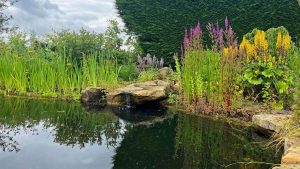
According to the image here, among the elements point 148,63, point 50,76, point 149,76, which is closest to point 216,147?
point 149,76

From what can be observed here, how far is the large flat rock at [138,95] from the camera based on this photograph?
25.7ft

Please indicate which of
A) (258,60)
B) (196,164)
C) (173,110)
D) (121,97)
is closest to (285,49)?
(258,60)

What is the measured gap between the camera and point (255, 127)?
5621mm

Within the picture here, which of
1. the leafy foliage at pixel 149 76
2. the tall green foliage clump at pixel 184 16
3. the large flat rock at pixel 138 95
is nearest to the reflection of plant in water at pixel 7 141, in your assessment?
the large flat rock at pixel 138 95

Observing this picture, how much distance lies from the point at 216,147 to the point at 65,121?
2.62 meters

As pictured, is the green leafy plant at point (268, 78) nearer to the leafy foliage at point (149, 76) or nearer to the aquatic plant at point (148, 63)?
the leafy foliage at point (149, 76)

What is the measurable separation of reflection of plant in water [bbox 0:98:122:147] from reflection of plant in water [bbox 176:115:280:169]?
95cm

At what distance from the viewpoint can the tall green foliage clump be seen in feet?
36.5

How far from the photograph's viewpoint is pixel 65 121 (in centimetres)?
609

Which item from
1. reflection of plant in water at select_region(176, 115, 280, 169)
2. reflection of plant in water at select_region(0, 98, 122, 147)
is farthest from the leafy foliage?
reflection of plant in water at select_region(176, 115, 280, 169)

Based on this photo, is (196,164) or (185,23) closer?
(196,164)

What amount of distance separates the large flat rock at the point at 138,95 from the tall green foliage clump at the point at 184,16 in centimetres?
360

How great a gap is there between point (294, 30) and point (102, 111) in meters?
6.74

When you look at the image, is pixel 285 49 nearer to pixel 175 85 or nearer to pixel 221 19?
pixel 175 85
